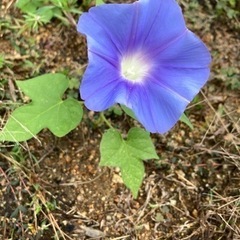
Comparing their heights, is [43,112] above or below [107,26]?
below

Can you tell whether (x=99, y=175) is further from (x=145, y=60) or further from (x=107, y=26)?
(x=107, y=26)

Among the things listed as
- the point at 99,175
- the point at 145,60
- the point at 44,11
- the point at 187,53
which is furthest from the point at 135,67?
the point at 44,11

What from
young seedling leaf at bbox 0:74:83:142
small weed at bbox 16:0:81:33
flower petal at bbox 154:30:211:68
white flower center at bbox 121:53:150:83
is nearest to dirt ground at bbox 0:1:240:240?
small weed at bbox 16:0:81:33

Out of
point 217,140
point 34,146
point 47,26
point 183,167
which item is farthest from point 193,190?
point 47,26

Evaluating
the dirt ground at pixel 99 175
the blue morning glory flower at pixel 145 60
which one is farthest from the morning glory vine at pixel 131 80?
the dirt ground at pixel 99 175

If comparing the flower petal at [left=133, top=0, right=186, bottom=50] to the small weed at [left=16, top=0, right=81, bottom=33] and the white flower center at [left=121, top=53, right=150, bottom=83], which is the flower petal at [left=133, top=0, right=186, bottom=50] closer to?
the white flower center at [left=121, top=53, right=150, bottom=83]

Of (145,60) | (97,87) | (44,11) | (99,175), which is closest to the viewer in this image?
(97,87)

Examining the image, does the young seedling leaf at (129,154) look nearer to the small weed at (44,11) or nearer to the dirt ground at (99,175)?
the dirt ground at (99,175)
